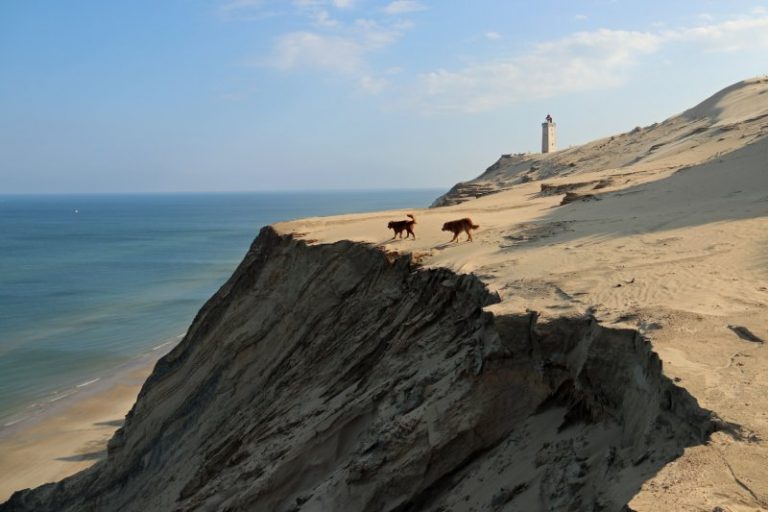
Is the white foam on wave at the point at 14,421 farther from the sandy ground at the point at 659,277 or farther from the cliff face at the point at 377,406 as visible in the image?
the cliff face at the point at 377,406

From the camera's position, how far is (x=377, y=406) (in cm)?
877

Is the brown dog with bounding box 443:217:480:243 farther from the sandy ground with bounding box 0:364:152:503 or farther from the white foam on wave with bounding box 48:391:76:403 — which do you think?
the white foam on wave with bounding box 48:391:76:403

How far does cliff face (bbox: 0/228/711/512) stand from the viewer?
581cm

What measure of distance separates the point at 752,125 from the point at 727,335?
25.1 meters

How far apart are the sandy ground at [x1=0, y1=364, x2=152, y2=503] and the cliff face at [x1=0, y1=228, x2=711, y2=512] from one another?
504cm

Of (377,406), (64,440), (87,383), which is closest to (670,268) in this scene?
(377,406)

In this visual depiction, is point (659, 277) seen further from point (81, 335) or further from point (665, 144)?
point (81, 335)

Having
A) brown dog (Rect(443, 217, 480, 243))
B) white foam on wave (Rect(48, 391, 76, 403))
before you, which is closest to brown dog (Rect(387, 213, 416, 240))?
brown dog (Rect(443, 217, 480, 243))

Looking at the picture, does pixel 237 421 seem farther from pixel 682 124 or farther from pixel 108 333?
pixel 682 124

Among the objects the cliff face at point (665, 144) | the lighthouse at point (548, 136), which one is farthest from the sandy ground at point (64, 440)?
the lighthouse at point (548, 136)

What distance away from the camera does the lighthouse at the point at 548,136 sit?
55.2 meters

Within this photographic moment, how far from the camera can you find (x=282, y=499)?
8.95m

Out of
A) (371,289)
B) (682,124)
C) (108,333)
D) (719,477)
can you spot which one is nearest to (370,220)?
(371,289)

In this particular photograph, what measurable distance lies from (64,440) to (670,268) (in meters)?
20.4
